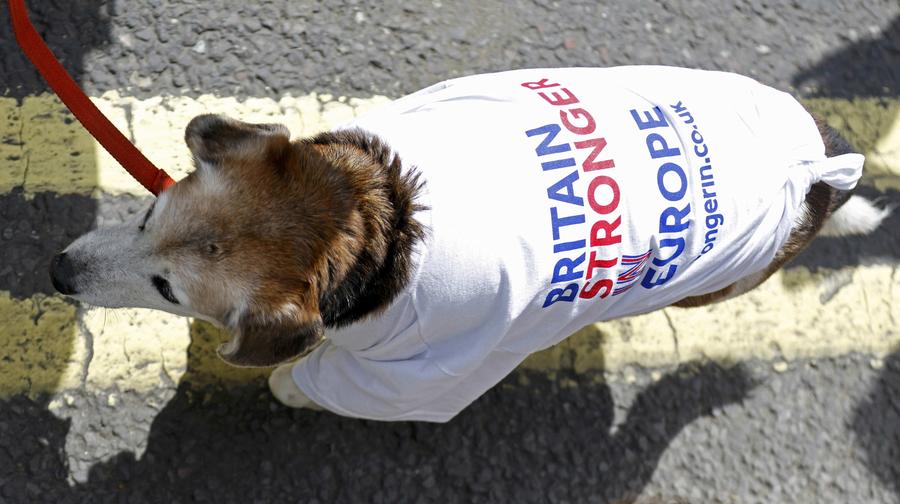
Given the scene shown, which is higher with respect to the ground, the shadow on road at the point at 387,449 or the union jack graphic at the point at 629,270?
the union jack graphic at the point at 629,270

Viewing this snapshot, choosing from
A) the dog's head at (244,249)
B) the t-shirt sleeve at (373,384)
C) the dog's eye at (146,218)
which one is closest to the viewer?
the dog's head at (244,249)

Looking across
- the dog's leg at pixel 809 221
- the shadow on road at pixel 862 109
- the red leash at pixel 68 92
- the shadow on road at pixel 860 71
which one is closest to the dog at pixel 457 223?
the dog's leg at pixel 809 221

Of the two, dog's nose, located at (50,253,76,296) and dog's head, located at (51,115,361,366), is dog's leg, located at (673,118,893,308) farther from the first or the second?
dog's nose, located at (50,253,76,296)

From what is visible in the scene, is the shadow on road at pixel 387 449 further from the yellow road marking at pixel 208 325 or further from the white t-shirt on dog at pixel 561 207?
the white t-shirt on dog at pixel 561 207

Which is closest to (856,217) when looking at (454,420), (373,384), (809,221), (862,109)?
(809,221)

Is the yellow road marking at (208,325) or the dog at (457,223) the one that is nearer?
the dog at (457,223)

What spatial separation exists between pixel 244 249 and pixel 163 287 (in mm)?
325

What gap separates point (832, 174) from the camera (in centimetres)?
284

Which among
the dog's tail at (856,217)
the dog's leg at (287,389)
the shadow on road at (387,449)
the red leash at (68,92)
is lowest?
the shadow on road at (387,449)

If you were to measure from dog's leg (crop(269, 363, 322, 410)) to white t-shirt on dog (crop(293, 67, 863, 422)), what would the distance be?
0.27 metres

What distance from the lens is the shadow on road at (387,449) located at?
298cm

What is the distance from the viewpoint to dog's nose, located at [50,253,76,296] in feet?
8.13

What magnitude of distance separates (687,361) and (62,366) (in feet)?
9.11

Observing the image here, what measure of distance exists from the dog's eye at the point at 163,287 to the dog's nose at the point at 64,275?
316 mm
